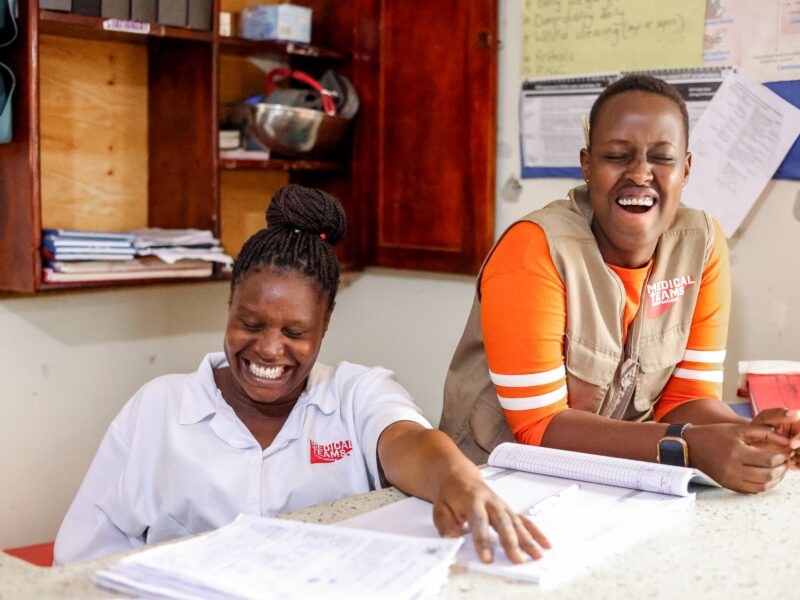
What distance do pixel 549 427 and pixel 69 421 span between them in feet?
5.98

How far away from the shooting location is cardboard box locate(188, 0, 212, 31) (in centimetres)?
288

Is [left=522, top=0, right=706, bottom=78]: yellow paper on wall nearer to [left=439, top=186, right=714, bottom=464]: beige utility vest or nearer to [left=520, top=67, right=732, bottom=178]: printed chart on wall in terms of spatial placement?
[left=520, top=67, right=732, bottom=178]: printed chart on wall

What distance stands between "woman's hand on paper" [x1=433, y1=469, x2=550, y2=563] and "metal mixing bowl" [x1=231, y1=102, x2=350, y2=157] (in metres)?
2.04

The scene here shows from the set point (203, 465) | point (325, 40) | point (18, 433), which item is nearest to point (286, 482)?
point (203, 465)

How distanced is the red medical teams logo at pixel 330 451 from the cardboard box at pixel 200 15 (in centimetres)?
172

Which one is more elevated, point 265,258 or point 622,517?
point 265,258

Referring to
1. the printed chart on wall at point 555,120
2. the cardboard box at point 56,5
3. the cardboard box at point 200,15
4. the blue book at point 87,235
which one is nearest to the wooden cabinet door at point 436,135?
the printed chart on wall at point 555,120

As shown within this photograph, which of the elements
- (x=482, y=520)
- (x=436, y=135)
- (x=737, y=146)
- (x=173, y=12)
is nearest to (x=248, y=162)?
(x=173, y=12)

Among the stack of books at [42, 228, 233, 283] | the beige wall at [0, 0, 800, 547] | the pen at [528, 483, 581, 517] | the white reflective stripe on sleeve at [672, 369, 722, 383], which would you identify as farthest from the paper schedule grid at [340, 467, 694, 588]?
the stack of books at [42, 228, 233, 283]

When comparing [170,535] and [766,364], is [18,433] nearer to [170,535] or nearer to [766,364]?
[170,535]

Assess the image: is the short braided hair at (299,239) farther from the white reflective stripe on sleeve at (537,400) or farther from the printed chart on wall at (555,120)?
the printed chart on wall at (555,120)

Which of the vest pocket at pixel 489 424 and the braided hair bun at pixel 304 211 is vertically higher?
the braided hair bun at pixel 304 211

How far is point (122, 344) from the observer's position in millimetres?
3061

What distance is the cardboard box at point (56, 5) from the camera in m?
2.57
